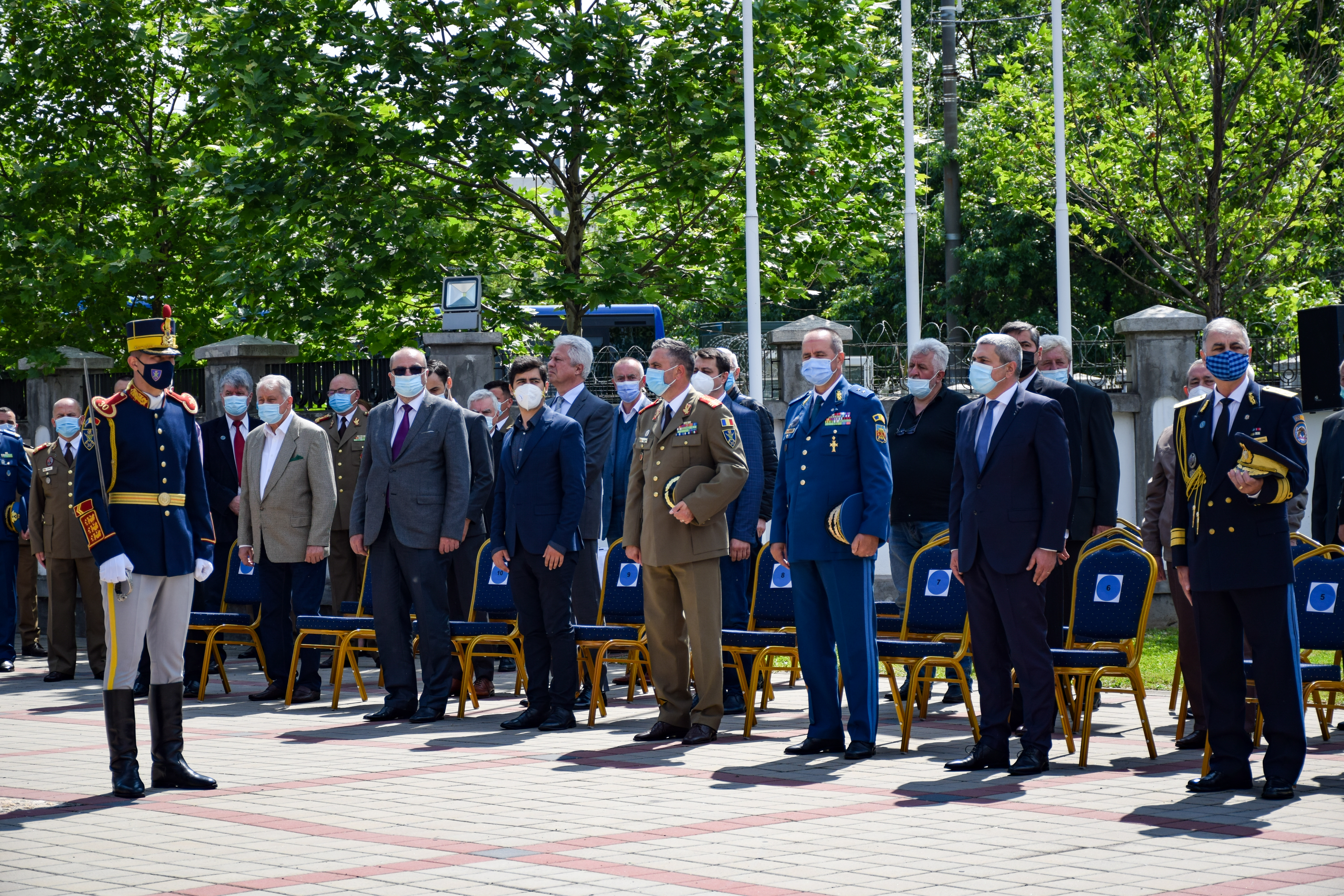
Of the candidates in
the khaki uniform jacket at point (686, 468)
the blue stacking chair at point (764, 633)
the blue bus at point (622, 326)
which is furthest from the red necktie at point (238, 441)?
the blue bus at point (622, 326)

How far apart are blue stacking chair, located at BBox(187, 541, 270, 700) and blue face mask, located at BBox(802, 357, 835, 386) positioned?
491 cm

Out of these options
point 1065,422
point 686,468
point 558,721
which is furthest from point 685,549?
point 1065,422

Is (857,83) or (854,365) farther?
(857,83)

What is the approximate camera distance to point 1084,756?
26.3 ft

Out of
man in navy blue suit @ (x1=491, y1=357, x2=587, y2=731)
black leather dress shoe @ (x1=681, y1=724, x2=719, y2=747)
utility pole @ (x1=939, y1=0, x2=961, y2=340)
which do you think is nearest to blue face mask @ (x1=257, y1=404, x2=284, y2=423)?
man in navy blue suit @ (x1=491, y1=357, x2=587, y2=731)

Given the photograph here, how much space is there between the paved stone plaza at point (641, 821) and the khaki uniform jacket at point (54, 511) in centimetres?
404

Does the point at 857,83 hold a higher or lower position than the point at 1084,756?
higher

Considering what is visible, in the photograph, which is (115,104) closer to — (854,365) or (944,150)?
(854,365)

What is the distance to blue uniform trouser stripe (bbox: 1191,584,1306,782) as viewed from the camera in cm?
717

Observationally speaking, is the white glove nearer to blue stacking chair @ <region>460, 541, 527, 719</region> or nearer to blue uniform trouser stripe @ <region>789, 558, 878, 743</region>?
blue stacking chair @ <region>460, 541, 527, 719</region>

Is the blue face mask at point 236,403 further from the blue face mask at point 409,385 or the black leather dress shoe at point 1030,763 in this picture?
the black leather dress shoe at point 1030,763

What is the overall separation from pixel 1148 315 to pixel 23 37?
42.1ft

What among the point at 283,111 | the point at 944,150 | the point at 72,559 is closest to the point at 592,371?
the point at 283,111

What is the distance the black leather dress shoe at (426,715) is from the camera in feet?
33.4
